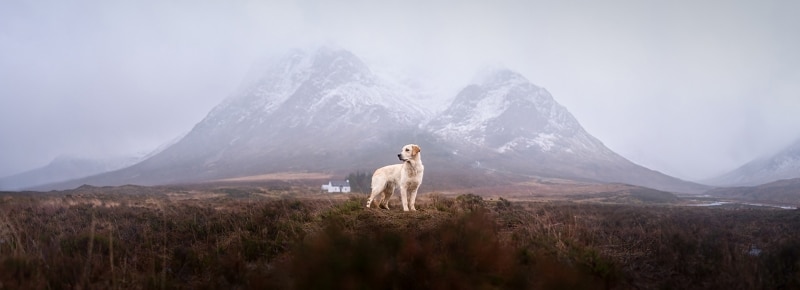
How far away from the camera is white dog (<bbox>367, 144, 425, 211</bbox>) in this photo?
1009 centimetres

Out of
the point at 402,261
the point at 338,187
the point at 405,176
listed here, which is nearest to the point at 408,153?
the point at 405,176

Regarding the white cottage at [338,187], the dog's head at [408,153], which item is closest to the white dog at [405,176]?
the dog's head at [408,153]

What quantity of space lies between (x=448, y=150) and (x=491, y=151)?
2320cm

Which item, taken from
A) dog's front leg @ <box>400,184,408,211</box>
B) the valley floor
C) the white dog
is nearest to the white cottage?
the white dog

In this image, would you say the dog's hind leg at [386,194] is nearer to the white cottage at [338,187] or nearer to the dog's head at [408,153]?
the dog's head at [408,153]

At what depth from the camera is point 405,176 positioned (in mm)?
10141

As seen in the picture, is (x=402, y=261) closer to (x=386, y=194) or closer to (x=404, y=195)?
(x=404, y=195)

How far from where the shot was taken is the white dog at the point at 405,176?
33.1ft

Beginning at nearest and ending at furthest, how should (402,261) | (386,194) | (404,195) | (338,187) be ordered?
(402,261) < (404,195) < (386,194) < (338,187)

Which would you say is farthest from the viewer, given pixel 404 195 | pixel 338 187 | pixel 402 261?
pixel 338 187

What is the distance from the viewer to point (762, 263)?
6.35 metres

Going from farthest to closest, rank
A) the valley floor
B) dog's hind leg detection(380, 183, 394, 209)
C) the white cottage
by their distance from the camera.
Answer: the white cottage, dog's hind leg detection(380, 183, 394, 209), the valley floor

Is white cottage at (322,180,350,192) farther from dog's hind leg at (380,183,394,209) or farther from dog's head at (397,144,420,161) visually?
dog's head at (397,144,420,161)

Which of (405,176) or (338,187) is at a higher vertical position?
(405,176)
